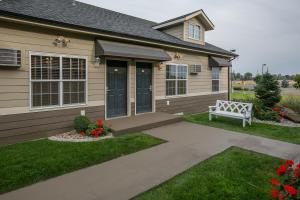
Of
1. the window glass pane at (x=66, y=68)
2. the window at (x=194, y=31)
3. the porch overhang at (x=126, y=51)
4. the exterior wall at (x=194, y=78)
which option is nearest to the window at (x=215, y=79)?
the exterior wall at (x=194, y=78)

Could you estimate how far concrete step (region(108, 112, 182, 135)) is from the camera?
620 cm

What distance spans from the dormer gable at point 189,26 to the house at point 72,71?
4.43 feet

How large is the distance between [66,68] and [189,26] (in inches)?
292

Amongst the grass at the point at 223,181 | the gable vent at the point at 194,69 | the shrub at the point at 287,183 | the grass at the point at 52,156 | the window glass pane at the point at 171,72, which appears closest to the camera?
the shrub at the point at 287,183

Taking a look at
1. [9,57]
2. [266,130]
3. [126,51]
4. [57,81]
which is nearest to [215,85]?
[266,130]

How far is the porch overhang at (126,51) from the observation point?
21.0 ft

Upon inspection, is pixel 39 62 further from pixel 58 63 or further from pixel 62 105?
pixel 62 105

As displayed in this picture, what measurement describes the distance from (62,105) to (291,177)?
570 centimetres

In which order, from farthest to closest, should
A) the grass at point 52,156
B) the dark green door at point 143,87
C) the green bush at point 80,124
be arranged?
the dark green door at point 143,87 < the green bush at point 80,124 < the grass at point 52,156

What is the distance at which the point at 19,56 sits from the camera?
5.11 m

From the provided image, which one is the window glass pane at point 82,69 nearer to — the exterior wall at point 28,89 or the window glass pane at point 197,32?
the exterior wall at point 28,89

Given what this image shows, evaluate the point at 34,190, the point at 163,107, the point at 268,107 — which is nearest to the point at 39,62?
the point at 34,190

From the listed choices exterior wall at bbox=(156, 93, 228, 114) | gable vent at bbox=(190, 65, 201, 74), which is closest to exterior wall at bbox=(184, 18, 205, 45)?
gable vent at bbox=(190, 65, 201, 74)

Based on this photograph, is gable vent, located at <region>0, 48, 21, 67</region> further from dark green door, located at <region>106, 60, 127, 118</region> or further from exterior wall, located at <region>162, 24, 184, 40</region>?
exterior wall, located at <region>162, 24, 184, 40</region>
